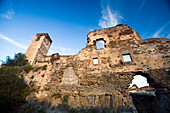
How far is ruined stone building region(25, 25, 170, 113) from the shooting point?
4528 mm

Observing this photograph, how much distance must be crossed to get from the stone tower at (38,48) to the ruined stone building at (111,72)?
12346 millimetres

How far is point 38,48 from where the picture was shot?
18359 millimetres

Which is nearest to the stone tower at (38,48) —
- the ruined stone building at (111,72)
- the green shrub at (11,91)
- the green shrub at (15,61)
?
the green shrub at (15,61)

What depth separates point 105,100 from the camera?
4.57 m

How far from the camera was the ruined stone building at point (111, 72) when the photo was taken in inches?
178

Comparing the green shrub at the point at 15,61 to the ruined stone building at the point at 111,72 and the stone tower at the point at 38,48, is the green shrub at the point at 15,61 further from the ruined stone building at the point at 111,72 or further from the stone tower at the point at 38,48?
the ruined stone building at the point at 111,72

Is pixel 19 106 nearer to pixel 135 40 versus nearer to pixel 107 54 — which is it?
pixel 107 54

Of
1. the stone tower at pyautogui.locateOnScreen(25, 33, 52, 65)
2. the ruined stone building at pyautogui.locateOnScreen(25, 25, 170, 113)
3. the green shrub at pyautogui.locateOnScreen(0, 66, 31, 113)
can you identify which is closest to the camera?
the ruined stone building at pyautogui.locateOnScreen(25, 25, 170, 113)

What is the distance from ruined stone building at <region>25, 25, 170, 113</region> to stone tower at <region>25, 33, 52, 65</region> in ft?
40.5

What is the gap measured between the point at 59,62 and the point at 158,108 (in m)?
8.27

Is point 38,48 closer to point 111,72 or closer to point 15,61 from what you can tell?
point 15,61

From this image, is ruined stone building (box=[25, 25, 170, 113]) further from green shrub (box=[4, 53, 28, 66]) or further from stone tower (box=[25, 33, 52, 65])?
stone tower (box=[25, 33, 52, 65])

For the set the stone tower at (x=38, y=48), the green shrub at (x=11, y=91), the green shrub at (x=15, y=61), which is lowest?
the green shrub at (x=11, y=91)

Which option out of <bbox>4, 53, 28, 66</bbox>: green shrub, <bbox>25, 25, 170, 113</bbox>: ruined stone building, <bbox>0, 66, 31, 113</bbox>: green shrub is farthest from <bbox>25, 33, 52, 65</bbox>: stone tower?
<bbox>25, 25, 170, 113</bbox>: ruined stone building
